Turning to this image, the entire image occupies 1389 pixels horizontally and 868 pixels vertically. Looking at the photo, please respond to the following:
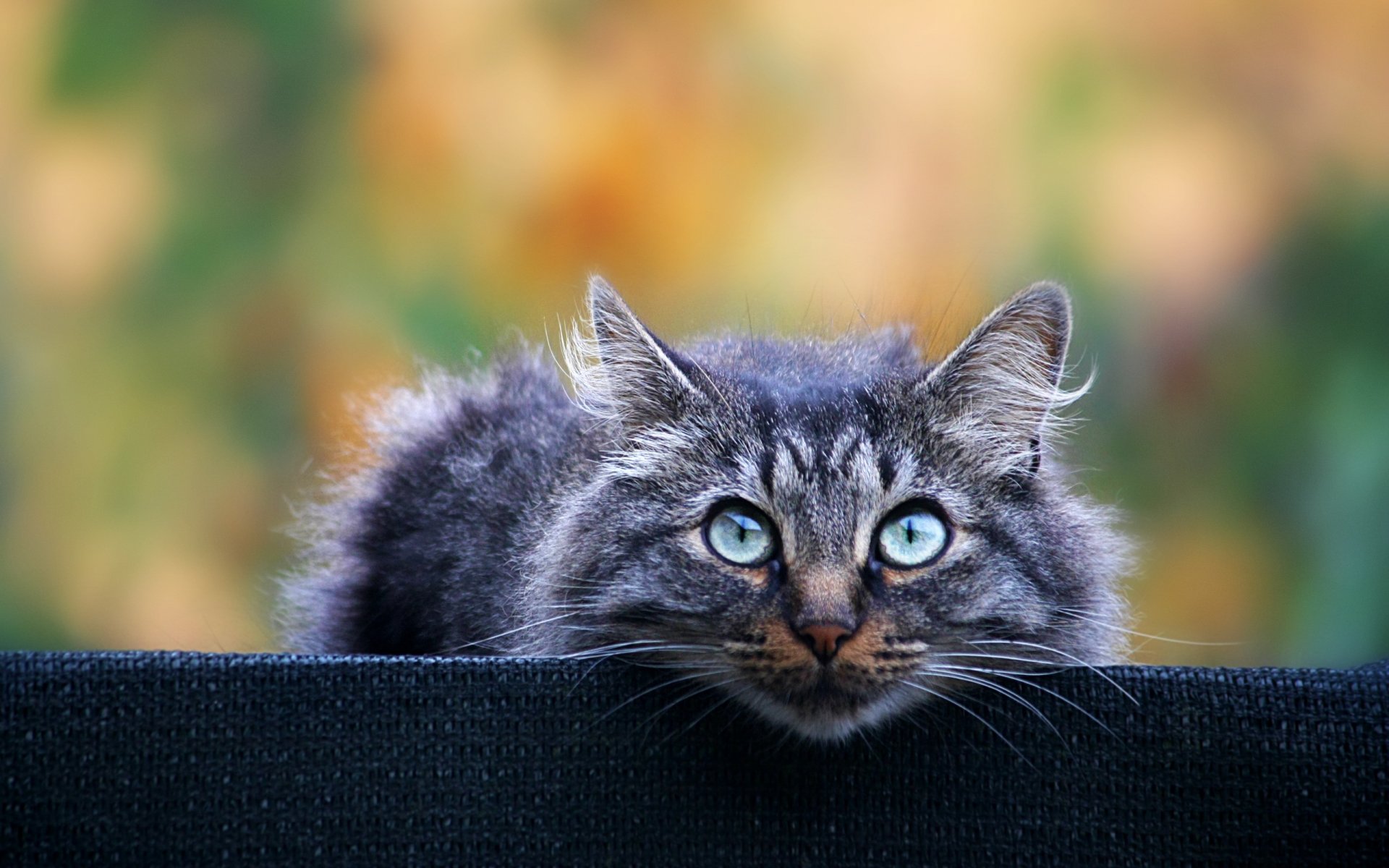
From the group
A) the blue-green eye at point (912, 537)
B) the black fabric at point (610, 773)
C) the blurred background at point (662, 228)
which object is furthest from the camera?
the blurred background at point (662, 228)

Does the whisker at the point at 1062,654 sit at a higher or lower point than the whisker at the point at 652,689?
higher

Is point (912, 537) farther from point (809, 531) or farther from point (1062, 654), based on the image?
point (1062, 654)

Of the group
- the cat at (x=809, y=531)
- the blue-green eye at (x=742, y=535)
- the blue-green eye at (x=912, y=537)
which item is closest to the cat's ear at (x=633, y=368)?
the cat at (x=809, y=531)

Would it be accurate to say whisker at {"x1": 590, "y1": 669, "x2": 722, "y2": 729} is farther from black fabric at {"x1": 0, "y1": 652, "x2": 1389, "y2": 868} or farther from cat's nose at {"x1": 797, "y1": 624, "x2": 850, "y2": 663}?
cat's nose at {"x1": 797, "y1": 624, "x2": 850, "y2": 663}

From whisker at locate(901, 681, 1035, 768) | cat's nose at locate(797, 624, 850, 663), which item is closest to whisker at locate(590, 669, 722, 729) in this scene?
cat's nose at locate(797, 624, 850, 663)

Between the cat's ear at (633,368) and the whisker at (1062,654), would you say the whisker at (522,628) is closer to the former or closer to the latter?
the cat's ear at (633,368)

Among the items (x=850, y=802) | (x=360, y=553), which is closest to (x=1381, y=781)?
(x=850, y=802)

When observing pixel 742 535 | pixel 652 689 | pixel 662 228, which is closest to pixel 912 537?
pixel 742 535
